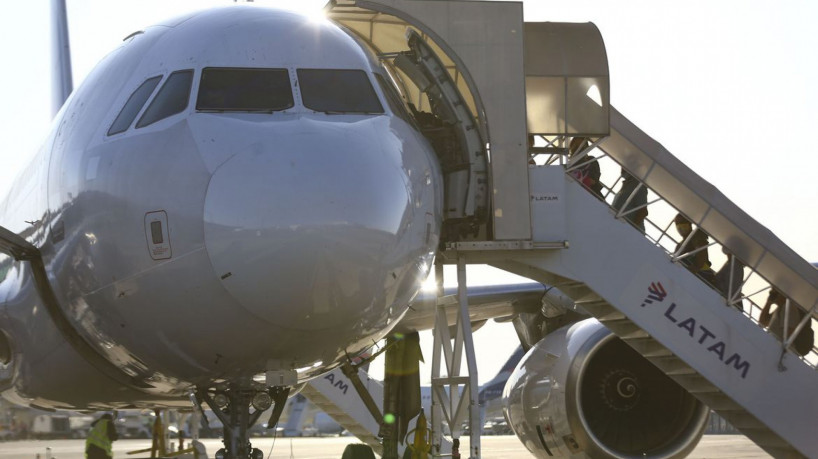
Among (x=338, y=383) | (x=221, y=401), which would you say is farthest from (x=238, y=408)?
(x=338, y=383)

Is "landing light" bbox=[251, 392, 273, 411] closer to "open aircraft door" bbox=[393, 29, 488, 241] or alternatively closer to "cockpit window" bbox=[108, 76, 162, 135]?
"cockpit window" bbox=[108, 76, 162, 135]

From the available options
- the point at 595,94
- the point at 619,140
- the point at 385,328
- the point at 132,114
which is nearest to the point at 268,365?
the point at 385,328

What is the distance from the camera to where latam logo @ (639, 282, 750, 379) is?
11.5m

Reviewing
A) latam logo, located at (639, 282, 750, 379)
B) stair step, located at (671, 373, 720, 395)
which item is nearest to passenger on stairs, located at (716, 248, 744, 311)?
latam logo, located at (639, 282, 750, 379)

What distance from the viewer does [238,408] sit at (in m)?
7.96

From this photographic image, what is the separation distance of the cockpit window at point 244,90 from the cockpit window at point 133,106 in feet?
1.23

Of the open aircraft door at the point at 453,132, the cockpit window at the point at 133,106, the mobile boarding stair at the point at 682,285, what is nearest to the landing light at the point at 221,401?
the cockpit window at the point at 133,106

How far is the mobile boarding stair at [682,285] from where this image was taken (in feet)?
36.3

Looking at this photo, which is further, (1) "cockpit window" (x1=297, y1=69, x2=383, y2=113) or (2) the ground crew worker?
(2) the ground crew worker

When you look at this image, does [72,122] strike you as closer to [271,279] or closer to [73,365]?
[73,365]

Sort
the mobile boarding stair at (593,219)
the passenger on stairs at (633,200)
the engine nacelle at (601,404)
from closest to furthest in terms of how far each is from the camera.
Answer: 1. the mobile boarding stair at (593,219)
2. the passenger on stairs at (633,200)
3. the engine nacelle at (601,404)

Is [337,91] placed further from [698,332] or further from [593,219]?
[698,332]

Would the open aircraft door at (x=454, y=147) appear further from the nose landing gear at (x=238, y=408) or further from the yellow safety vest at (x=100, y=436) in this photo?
the yellow safety vest at (x=100, y=436)

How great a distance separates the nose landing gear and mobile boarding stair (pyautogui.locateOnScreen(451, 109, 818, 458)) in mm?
2946
